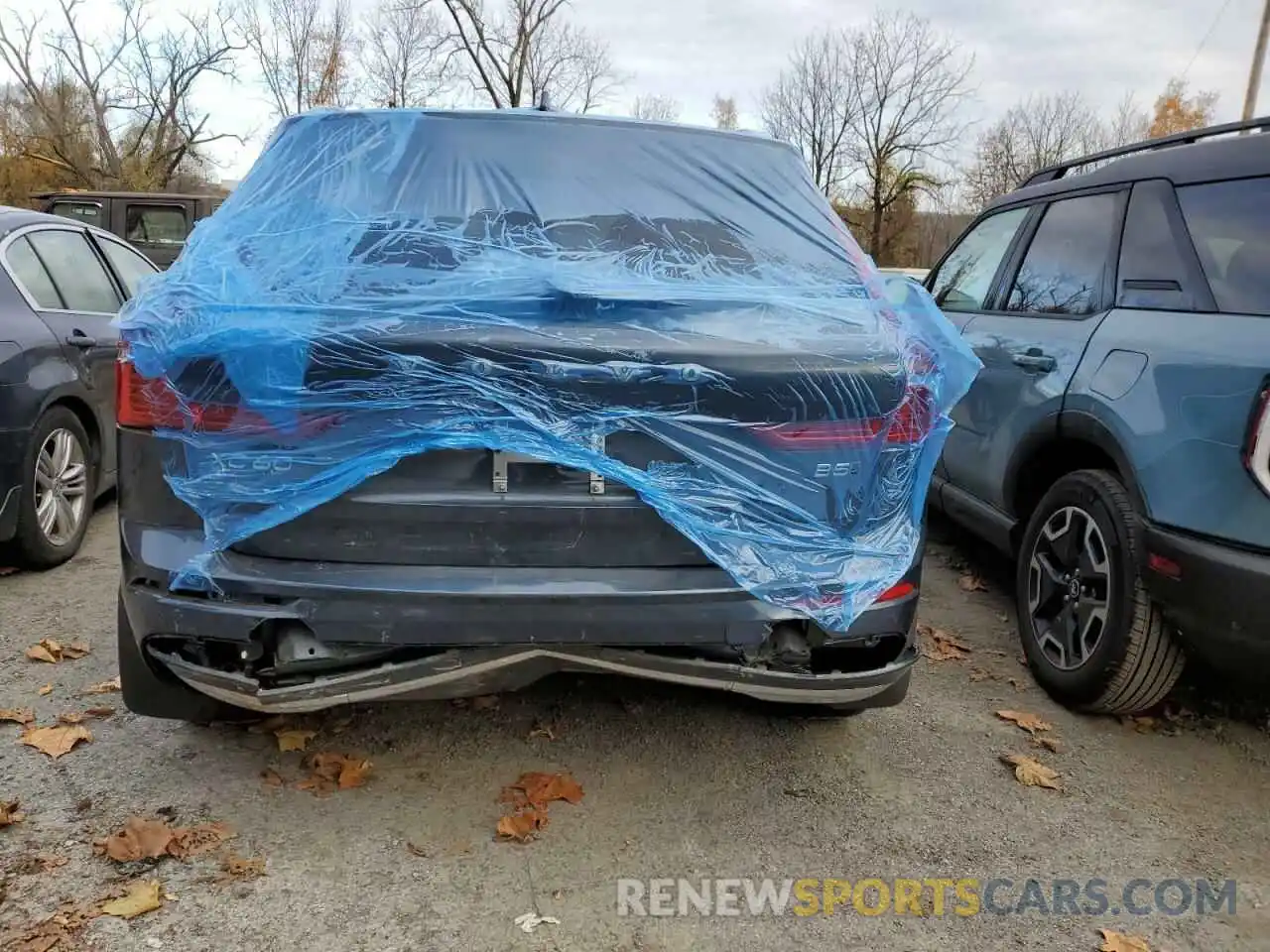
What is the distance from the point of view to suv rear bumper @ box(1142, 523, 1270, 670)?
8.41 ft

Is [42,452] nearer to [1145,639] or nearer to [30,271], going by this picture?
[30,271]

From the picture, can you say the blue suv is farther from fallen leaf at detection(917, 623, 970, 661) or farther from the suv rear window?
fallen leaf at detection(917, 623, 970, 661)

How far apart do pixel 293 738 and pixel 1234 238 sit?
324cm

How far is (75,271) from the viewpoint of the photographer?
511 centimetres

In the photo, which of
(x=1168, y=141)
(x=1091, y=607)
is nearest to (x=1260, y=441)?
(x=1091, y=607)

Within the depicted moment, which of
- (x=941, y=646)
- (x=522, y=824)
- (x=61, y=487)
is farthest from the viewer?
(x=61, y=487)

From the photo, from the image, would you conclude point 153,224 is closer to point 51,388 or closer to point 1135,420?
point 51,388

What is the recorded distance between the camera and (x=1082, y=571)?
10.9 ft

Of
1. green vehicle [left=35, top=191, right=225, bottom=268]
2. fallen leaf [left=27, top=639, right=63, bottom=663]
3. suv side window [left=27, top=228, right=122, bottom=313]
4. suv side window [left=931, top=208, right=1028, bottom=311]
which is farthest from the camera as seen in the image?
green vehicle [left=35, top=191, right=225, bottom=268]

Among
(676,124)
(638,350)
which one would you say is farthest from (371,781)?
(676,124)

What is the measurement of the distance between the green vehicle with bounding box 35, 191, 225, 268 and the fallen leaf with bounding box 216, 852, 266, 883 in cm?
1285

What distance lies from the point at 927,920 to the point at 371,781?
152cm

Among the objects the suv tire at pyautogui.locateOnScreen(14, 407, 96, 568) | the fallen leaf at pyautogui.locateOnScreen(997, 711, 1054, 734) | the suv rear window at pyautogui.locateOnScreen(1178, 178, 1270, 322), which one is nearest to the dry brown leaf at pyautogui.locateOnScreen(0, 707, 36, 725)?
the suv tire at pyautogui.locateOnScreen(14, 407, 96, 568)

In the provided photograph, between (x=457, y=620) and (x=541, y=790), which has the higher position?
(x=457, y=620)
